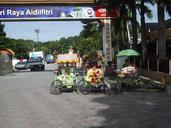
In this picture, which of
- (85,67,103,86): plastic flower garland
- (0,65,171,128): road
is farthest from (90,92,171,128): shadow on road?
(85,67,103,86): plastic flower garland

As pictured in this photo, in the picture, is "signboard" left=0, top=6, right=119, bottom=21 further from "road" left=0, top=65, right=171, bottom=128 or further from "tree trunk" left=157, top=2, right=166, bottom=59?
"road" left=0, top=65, right=171, bottom=128

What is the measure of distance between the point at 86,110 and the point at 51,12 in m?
32.6

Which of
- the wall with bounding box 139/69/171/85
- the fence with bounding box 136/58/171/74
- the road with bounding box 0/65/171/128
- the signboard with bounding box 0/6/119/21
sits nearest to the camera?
the road with bounding box 0/65/171/128

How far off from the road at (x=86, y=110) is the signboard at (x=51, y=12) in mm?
25261

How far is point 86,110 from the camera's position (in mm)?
17875

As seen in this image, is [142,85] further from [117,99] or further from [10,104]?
[10,104]

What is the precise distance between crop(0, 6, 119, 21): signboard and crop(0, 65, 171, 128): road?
25.3 meters

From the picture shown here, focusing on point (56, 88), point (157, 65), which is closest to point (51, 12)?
point (157, 65)

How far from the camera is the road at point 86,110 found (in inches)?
574

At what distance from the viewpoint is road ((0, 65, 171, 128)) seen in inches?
574

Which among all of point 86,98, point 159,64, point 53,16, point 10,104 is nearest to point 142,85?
point 159,64

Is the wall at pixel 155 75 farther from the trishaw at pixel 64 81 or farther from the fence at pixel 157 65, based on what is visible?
the trishaw at pixel 64 81

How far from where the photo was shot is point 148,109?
1772cm

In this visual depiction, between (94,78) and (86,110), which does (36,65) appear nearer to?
(94,78)
